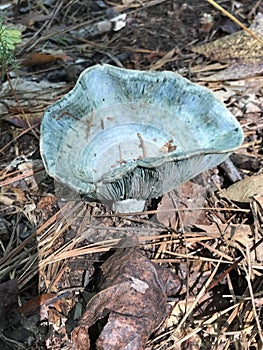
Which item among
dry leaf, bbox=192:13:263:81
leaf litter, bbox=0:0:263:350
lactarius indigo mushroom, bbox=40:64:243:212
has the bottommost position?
leaf litter, bbox=0:0:263:350

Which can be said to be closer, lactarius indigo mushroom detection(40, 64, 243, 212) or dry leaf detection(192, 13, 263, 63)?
lactarius indigo mushroom detection(40, 64, 243, 212)

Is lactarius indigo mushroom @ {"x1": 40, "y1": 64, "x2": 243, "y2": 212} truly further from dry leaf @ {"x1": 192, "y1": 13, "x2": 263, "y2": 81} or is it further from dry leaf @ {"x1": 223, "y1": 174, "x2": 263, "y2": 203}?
dry leaf @ {"x1": 192, "y1": 13, "x2": 263, "y2": 81}

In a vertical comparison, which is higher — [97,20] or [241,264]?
[97,20]

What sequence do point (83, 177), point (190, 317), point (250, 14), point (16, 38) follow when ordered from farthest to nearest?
point (250, 14)
point (16, 38)
point (83, 177)
point (190, 317)

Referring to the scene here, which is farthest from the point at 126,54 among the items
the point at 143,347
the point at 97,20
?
the point at 143,347

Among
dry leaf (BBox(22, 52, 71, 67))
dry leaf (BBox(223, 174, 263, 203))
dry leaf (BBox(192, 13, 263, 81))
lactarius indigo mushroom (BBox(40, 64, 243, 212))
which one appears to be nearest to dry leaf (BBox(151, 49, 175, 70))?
dry leaf (BBox(192, 13, 263, 81))

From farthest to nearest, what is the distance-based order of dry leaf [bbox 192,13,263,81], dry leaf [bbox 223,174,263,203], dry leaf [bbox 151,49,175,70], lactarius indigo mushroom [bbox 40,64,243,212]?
1. dry leaf [bbox 151,49,175,70]
2. dry leaf [bbox 192,13,263,81]
3. dry leaf [bbox 223,174,263,203]
4. lactarius indigo mushroom [bbox 40,64,243,212]

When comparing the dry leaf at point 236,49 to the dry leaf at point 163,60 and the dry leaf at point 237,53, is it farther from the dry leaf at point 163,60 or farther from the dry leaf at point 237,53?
the dry leaf at point 163,60

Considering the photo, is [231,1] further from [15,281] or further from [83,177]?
[15,281]
